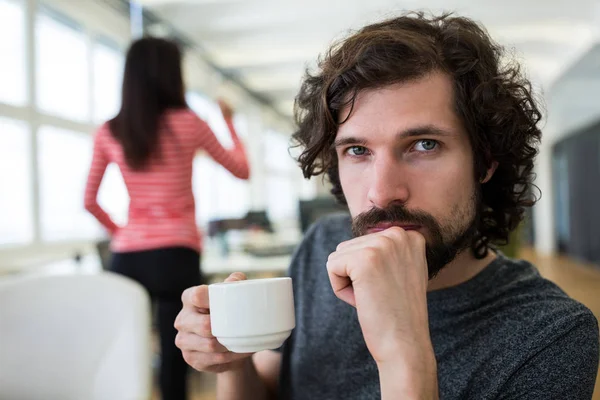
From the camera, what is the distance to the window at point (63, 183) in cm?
370

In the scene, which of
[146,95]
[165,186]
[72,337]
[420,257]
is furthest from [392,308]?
[146,95]

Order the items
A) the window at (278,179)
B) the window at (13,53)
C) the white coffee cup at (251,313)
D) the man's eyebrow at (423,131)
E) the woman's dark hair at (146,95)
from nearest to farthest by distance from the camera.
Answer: the white coffee cup at (251,313)
the man's eyebrow at (423,131)
the woman's dark hair at (146,95)
the window at (13,53)
the window at (278,179)

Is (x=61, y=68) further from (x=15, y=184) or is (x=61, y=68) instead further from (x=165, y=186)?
(x=165, y=186)

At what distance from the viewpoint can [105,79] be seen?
15.1ft

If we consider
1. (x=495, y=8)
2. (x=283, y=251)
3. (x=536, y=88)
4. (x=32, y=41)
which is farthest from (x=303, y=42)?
(x=536, y=88)

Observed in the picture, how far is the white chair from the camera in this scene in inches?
44.3

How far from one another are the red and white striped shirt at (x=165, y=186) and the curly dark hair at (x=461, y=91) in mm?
1002

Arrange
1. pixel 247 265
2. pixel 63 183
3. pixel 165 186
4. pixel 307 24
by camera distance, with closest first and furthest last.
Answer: pixel 165 186 → pixel 247 265 → pixel 63 183 → pixel 307 24

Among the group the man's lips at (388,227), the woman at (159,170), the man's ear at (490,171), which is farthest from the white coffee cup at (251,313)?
the woman at (159,170)

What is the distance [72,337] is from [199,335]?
539 millimetres

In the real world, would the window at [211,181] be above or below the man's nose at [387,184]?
above

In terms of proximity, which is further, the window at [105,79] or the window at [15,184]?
the window at [105,79]

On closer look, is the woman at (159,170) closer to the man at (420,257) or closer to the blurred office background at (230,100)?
the blurred office background at (230,100)

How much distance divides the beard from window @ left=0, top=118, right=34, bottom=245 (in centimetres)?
299
